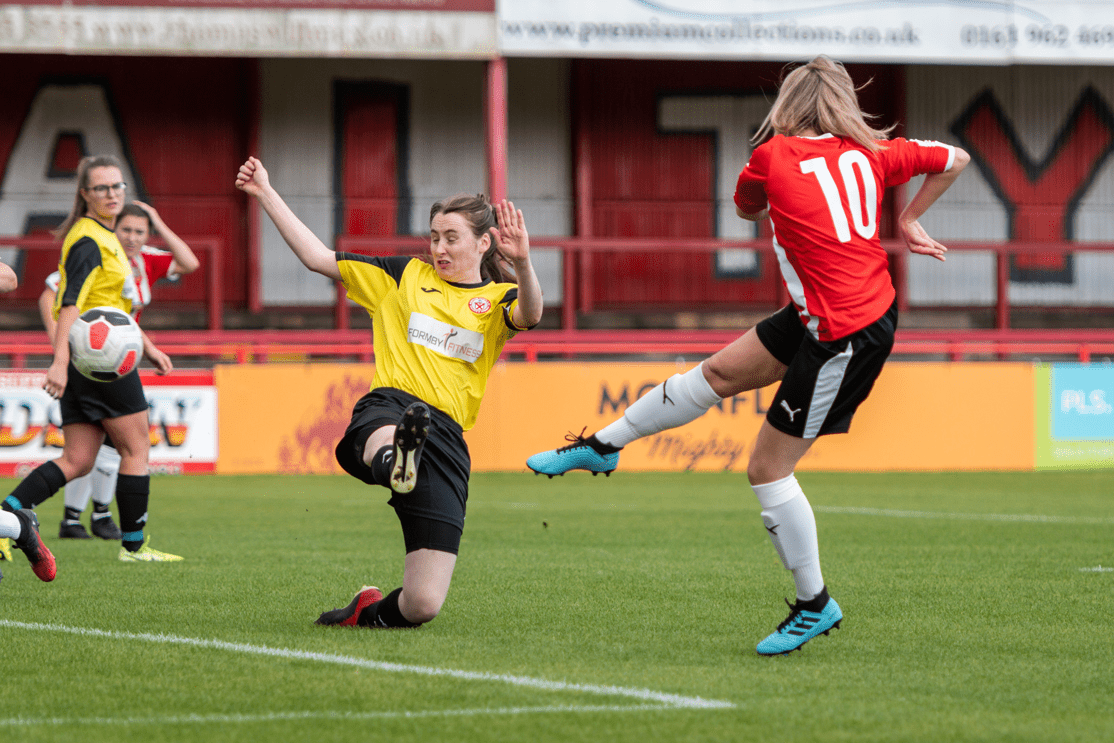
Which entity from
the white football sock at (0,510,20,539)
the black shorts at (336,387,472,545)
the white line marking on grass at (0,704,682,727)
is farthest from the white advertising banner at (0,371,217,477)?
the white line marking on grass at (0,704,682,727)

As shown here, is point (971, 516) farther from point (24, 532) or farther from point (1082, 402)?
point (24, 532)

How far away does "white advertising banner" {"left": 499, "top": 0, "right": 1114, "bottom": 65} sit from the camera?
19094 mm

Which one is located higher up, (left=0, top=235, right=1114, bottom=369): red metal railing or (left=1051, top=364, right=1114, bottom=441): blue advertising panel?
(left=0, top=235, right=1114, bottom=369): red metal railing

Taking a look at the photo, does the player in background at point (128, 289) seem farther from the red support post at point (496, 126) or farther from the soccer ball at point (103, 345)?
the red support post at point (496, 126)

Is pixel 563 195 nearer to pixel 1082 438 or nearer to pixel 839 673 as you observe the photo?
pixel 1082 438

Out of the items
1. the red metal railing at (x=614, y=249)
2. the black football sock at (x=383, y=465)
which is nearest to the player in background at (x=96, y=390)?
the black football sock at (x=383, y=465)

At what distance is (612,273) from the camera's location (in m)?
23.6

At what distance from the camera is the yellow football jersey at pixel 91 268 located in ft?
24.0

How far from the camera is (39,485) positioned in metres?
7.48

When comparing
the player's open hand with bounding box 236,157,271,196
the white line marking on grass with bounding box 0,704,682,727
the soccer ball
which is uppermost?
the player's open hand with bounding box 236,157,271,196

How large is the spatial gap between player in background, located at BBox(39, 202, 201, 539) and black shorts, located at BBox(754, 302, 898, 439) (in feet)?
14.2

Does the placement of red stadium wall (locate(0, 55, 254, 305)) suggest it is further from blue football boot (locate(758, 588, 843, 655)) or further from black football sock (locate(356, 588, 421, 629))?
blue football boot (locate(758, 588, 843, 655))

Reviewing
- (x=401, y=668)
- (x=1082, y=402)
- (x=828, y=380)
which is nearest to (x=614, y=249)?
(x=1082, y=402)

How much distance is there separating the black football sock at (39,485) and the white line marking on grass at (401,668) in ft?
6.32
